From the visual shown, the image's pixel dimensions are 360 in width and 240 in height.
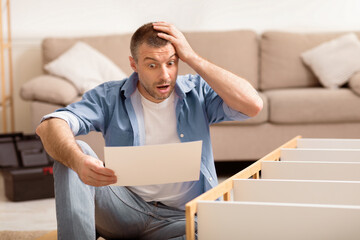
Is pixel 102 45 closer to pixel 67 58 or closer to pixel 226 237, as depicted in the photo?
pixel 67 58

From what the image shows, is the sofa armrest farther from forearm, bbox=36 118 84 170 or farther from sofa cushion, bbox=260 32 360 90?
forearm, bbox=36 118 84 170

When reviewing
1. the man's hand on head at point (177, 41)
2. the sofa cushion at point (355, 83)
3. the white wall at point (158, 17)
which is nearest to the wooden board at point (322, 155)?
the man's hand on head at point (177, 41)

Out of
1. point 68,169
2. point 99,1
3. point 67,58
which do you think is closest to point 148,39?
point 68,169

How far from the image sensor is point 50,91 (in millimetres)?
3395

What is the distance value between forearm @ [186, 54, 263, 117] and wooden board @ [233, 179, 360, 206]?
430 millimetres

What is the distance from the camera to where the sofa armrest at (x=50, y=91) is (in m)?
3.37

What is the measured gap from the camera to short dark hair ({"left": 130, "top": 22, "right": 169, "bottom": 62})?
64.6 inches

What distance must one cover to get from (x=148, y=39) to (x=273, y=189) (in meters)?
0.65

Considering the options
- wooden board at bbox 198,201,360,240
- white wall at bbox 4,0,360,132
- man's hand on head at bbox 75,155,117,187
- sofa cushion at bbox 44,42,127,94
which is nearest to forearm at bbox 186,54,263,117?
man's hand on head at bbox 75,155,117,187

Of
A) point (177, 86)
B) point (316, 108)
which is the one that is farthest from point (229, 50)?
point (177, 86)

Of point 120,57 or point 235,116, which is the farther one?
point 120,57

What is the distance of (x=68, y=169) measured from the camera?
148 cm

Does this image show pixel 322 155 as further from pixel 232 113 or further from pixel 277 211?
pixel 277 211

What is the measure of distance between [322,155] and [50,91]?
83.5 inches
